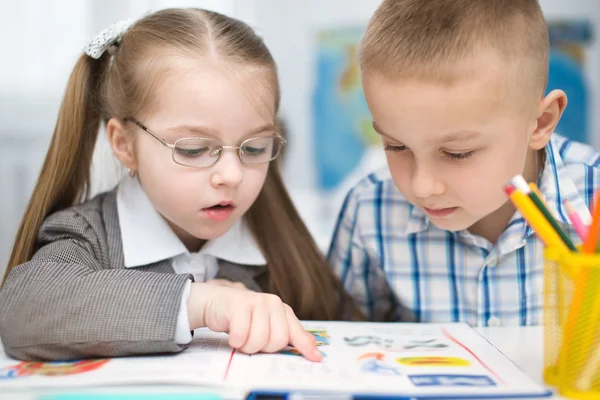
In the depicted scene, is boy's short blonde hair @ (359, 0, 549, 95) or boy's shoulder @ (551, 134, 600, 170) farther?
boy's shoulder @ (551, 134, 600, 170)

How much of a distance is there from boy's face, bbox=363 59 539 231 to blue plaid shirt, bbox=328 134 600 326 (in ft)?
0.45

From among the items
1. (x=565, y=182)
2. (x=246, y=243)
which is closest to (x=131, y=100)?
(x=246, y=243)

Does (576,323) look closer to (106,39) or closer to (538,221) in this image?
(538,221)

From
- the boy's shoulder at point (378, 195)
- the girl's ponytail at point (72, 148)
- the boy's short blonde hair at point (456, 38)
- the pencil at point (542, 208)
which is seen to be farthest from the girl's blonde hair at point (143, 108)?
the pencil at point (542, 208)

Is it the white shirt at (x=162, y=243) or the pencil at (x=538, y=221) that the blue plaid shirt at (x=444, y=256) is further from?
the pencil at (x=538, y=221)

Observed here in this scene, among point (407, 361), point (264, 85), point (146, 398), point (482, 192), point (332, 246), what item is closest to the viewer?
point (146, 398)

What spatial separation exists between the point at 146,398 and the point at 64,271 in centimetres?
24

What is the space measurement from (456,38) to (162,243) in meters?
0.48

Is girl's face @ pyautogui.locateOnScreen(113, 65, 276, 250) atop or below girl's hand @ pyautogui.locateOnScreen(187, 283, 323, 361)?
atop

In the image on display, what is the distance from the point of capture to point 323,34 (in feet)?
8.69

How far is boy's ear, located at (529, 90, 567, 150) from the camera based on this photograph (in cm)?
83

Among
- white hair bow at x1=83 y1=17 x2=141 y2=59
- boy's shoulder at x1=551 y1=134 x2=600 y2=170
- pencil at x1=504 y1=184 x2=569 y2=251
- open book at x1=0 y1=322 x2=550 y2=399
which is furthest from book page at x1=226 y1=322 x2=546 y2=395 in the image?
white hair bow at x1=83 y1=17 x2=141 y2=59

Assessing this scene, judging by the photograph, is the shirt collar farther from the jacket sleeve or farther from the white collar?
the jacket sleeve

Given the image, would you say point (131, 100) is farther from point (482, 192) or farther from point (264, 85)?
point (482, 192)
